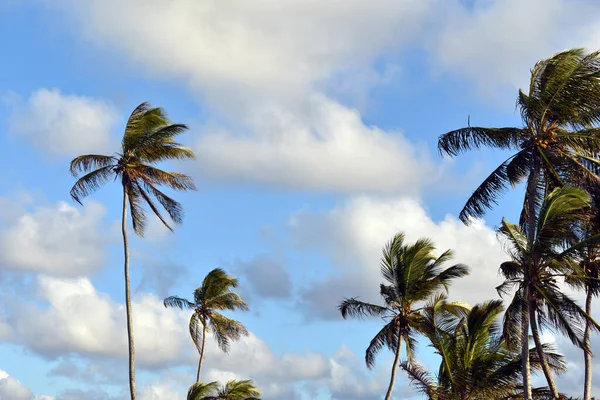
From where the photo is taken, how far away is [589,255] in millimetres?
32312

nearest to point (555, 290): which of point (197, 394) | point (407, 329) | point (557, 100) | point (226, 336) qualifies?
point (557, 100)

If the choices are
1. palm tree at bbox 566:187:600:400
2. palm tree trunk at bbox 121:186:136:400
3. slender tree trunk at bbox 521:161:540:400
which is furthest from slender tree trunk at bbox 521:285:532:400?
palm tree trunk at bbox 121:186:136:400

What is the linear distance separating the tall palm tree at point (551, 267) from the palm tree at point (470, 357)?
5755mm

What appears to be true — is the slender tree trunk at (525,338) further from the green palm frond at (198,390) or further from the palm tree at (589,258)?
the green palm frond at (198,390)

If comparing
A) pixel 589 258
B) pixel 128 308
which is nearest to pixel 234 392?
pixel 128 308

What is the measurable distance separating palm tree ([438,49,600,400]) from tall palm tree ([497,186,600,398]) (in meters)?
0.78

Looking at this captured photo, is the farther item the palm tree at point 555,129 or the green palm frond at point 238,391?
the green palm frond at point 238,391

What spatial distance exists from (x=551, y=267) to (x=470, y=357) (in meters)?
9.62

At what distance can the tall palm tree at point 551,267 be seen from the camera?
2598 cm

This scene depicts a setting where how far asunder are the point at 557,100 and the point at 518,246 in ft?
16.9

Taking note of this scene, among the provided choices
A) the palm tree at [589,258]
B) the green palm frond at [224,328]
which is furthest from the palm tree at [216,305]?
the palm tree at [589,258]

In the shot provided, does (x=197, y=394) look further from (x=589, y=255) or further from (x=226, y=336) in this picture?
(x=589, y=255)

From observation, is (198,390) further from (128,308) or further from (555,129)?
(555,129)

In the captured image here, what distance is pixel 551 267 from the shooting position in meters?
26.7
